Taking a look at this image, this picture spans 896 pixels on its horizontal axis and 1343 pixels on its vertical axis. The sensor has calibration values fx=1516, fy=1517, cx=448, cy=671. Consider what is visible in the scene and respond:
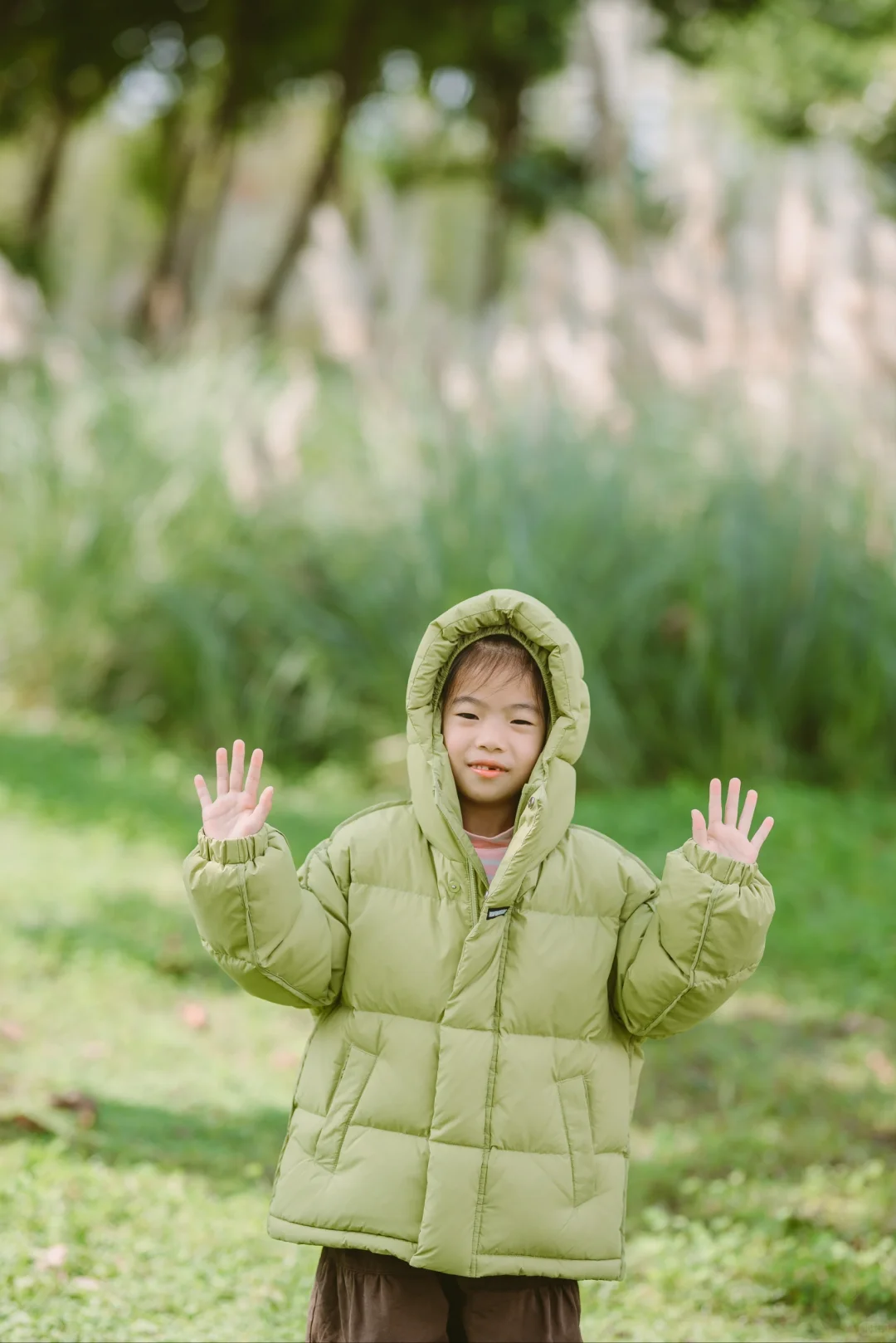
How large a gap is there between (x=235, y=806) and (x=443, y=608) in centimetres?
416

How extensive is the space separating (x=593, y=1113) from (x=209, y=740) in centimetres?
519

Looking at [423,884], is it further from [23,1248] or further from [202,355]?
[202,355]

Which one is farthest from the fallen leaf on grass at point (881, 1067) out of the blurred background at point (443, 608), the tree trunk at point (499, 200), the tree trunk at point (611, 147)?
the tree trunk at point (499, 200)

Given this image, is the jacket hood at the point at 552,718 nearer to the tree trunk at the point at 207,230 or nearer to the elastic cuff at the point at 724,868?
the elastic cuff at the point at 724,868

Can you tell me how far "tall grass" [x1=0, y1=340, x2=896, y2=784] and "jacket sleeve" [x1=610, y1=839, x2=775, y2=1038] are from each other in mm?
3936

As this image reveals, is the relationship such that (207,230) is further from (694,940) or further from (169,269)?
(694,940)

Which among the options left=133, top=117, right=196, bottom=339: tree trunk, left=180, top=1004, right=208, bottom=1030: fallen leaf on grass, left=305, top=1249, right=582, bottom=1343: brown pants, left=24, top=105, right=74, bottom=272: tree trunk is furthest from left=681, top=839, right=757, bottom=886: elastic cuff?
left=24, top=105, right=74, bottom=272: tree trunk

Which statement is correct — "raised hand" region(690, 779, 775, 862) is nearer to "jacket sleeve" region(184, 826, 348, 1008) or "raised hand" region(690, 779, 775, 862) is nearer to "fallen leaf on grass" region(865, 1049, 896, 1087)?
"jacket sleeve" region(184, 826, 348, 1008)

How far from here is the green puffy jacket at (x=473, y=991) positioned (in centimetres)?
201

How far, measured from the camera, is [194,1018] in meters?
3.96

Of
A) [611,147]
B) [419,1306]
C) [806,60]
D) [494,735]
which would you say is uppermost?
[806,60]

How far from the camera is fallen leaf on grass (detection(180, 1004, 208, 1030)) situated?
3953mm

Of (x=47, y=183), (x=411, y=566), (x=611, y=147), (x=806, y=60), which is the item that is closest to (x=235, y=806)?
(x=411, y=566)

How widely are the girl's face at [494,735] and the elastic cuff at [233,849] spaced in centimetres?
33
